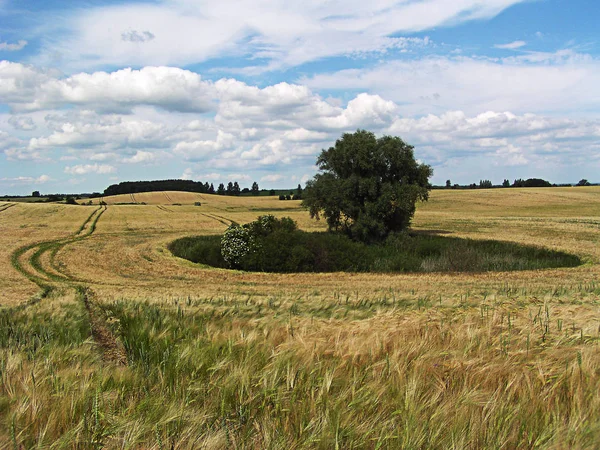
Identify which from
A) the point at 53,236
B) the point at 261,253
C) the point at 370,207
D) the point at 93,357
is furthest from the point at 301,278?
the point at 53,236

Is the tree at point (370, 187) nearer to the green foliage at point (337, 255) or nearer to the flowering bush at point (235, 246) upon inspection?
the green foliage at point (337, 255)

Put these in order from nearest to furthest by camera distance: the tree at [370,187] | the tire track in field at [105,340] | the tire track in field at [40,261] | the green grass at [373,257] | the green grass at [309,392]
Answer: the green grass at [309,392]
the tire track in field at [105,340]
the tire track in field at [40,261]
the green grass at [373,257]
the tree at [370,187]

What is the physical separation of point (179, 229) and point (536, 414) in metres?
40.4

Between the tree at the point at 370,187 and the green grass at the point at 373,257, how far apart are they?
362 centimetres

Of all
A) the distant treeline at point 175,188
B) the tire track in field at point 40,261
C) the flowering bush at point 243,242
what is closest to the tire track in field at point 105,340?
the tire track in field at point 40,261

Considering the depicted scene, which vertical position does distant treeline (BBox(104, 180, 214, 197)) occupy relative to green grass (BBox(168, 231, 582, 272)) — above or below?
above

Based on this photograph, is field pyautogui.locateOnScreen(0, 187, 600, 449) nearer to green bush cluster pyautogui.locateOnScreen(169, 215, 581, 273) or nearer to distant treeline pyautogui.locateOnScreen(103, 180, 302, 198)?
green bush cluster pyautogui.locateOnScreen(169, 215, 581, 273)

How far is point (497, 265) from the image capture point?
2500 cm

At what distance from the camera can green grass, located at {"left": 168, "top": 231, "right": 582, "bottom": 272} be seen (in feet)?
82.0

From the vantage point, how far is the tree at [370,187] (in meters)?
32.3

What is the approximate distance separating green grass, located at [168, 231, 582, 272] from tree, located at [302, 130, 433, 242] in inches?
143

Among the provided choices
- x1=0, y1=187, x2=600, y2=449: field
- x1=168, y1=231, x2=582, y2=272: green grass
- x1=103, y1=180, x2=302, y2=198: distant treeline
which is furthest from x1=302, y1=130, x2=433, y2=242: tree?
x1=103, y1=180, x2=302, y2=198: distant treeline

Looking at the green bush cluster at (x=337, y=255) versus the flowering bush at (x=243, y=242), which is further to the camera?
the flowering bush at (x=243, y=242)

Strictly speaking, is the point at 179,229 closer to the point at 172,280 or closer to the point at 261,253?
the point at 261,253
